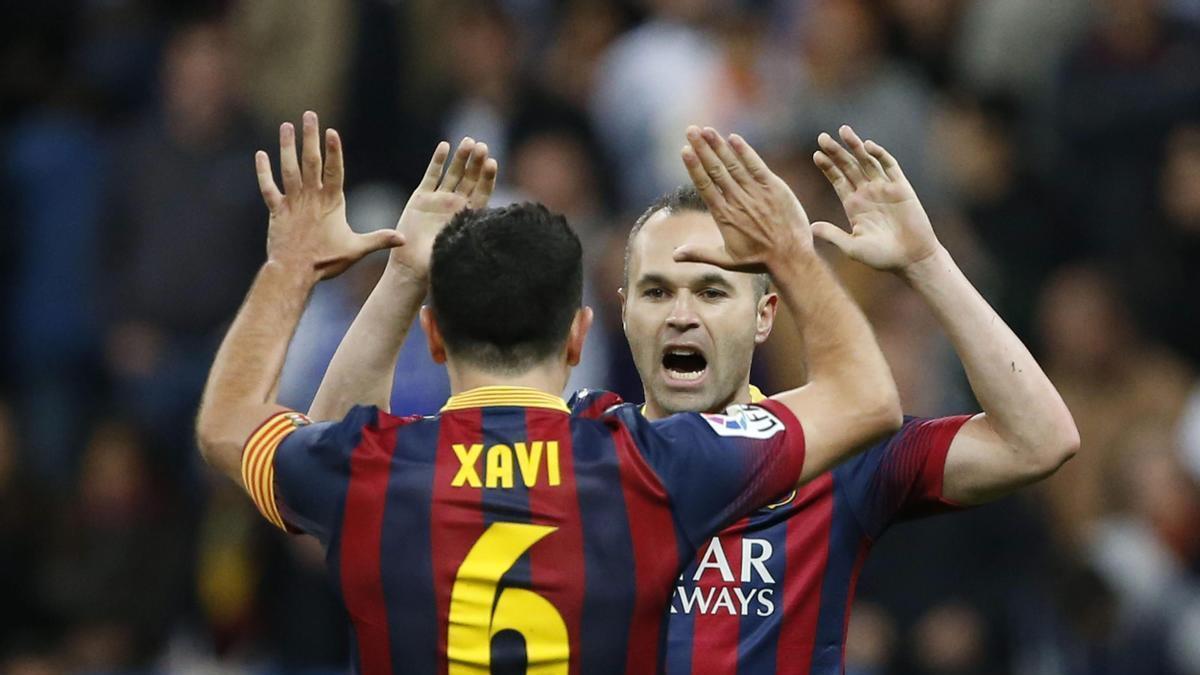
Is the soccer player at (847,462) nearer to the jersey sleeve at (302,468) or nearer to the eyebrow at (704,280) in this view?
the eyebrow at (704,280)

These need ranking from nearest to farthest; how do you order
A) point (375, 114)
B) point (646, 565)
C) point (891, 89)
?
point (646, 565), point (891, 89), point (375, 114)

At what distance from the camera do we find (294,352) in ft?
34.3

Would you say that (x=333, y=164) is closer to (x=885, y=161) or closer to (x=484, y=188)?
(x=484, y=188)

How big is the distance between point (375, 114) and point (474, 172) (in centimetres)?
676

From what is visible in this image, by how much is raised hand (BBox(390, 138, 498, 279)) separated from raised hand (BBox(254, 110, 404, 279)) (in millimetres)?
399

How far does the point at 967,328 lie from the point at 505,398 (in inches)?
46.5

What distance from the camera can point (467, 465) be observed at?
4.44 m

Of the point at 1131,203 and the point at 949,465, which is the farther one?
the point at 1131,203

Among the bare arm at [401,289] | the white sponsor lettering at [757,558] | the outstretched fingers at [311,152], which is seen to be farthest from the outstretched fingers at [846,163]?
the outstretched fingers at [311,152]

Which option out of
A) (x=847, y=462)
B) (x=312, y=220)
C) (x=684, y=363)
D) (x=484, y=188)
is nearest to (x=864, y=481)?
(x=847, y=462)

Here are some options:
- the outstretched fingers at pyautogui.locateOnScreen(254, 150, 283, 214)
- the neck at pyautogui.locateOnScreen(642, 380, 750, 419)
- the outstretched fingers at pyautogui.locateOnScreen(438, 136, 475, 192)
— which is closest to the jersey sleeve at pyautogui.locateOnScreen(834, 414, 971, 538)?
the neck at pyautogui.locateOnScreen(642, 380, 750, 419)

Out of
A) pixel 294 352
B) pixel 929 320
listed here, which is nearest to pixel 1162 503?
pixel 929 320

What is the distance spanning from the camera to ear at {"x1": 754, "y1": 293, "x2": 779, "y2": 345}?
5.79m

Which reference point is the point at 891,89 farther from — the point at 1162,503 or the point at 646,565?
the point at 646,565
